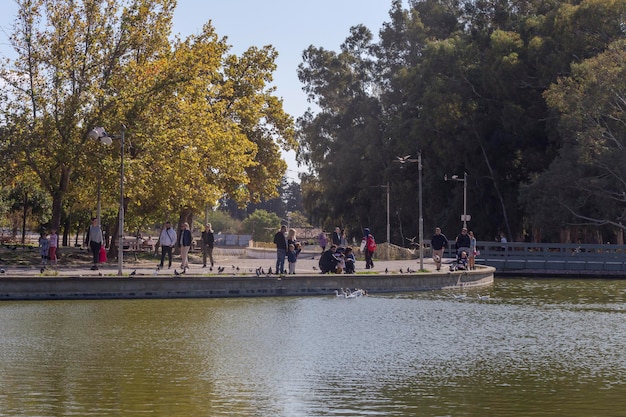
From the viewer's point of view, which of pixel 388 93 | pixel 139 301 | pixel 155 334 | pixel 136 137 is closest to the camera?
pixel 155 334

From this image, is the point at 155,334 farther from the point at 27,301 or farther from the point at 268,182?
the point at 268,182

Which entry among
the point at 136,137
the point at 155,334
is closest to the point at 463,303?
the point at 155,334

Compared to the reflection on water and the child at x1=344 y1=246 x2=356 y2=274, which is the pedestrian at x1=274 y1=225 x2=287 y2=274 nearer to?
the child at x1=344 y1=246 x2=356 y2=274

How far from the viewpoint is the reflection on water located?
1541 cm

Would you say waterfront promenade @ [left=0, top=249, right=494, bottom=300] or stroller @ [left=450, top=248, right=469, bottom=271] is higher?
stroller @ [left=450, top=248, right=469, bottom=271]

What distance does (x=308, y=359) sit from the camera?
20250mm

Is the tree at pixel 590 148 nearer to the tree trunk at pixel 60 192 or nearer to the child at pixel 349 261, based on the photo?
the child at pixel 349 261

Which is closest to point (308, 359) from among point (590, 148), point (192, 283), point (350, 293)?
point (192, 283)

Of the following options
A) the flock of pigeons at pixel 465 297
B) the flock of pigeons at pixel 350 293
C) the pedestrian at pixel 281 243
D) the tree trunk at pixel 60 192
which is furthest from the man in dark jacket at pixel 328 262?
the tree trunk at pixel 60 192

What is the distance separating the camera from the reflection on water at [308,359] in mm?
15414

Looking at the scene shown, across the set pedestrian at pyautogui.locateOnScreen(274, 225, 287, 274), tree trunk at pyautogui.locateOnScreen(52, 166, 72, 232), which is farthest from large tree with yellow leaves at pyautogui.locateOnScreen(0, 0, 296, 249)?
pedestrian at pyautogui.locateOnScreen(274, 225, 287, 274)

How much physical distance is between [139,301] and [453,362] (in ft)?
49.2

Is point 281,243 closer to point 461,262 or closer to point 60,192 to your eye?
point 461,262

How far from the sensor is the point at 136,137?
1686 inches
